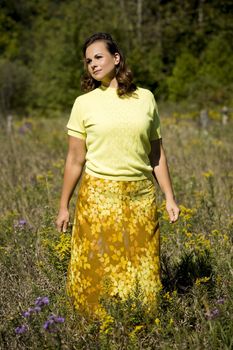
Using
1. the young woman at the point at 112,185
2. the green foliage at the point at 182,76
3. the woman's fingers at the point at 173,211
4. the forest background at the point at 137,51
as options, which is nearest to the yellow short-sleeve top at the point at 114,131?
the young woman at the point at 112,185

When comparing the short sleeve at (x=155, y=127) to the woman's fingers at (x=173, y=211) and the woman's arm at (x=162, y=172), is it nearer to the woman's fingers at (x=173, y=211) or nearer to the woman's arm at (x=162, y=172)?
the woman's arm at (x=162, y=172)

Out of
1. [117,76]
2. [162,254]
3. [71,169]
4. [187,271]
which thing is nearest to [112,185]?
[71,169]

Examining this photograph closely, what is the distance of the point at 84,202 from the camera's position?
2.55 meters

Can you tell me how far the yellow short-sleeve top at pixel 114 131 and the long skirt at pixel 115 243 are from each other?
6 centimetres

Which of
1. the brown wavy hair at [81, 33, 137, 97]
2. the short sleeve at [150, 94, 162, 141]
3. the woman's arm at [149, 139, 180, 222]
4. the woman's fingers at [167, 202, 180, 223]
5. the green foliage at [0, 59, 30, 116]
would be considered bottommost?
the green foliage at [0, 59, 30, 116]

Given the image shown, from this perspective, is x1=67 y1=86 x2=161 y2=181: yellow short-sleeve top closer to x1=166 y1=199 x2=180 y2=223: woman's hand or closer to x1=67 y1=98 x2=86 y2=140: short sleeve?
x1=67 y1=98 x2=86 y2=140: short sleeve

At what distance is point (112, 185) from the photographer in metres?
2.48

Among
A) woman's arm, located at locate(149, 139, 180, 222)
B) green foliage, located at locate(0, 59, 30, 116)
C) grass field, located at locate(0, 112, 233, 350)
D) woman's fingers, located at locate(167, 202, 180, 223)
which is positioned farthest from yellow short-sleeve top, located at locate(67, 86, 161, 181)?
green foliage, located at locate(0, 59, 30, 116)

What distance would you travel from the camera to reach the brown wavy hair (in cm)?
252

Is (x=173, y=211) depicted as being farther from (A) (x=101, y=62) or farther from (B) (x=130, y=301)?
(A) (x=101, y=62)

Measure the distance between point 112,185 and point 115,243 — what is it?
26cm

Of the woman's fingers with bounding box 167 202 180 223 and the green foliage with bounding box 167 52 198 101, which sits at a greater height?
the woman's fingers with bounding box 167 202 180 223

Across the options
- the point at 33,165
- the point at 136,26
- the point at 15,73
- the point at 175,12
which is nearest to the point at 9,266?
the point at 33,165

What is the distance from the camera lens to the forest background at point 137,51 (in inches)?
734
